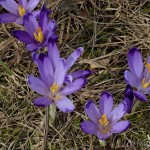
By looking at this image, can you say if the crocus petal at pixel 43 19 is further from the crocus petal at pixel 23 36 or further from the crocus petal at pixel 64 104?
the crocus petal at pixel 64 104

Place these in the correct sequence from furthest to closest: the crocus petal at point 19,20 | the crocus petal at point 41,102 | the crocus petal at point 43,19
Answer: the crocus petal at point 19,20 < the crocus petal at point 43,19 < the crocus petal at point 41,102

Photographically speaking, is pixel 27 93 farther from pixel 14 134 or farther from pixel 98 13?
pixel 98 13

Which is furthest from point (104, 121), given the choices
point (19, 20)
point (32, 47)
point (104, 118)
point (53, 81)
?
point (19, 20)

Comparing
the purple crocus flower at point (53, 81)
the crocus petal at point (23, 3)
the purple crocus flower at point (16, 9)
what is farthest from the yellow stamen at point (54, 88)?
the crocus petal at point (23, 3)

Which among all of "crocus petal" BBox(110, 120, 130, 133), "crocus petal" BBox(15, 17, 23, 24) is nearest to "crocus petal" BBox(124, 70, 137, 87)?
"crocus petal" BBox(110, 120, 130, 133)

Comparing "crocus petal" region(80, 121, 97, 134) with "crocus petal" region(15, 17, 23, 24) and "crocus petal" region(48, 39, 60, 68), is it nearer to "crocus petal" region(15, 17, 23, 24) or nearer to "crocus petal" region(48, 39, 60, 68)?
"crocus petal" region(48, 39, 60, 68)

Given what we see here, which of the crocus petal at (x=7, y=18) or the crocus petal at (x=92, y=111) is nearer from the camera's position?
the crocus petal at (x=92, y=111)
